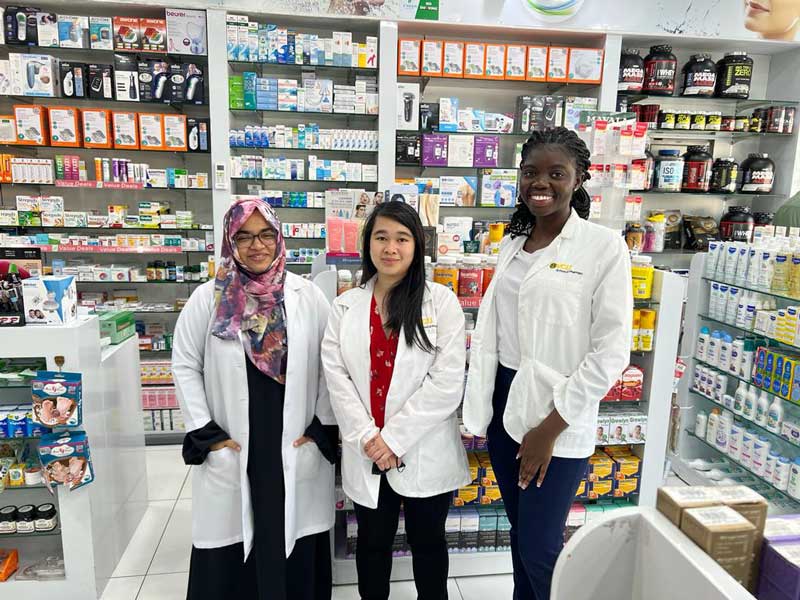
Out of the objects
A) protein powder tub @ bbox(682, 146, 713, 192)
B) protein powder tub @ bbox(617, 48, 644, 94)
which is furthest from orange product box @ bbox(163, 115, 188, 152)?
protein powder tub @ bbox(682, 146, 713, 192)

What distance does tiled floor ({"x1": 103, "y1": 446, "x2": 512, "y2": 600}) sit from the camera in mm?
2512

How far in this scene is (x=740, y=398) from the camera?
11.1ft

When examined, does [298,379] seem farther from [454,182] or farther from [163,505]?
[454,182]

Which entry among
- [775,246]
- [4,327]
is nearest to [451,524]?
[4,327]

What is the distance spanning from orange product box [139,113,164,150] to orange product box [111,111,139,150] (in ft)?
0.11

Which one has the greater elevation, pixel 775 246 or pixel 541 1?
pixel 541 1

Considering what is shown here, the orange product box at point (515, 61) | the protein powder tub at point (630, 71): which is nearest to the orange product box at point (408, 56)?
the orange product box at point (515, 61)

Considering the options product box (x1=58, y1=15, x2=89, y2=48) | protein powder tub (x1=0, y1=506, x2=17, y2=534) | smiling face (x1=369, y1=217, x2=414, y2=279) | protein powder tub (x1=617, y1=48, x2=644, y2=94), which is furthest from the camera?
protein powder tub (x1=617, y1=48, x2=644, y2=94)

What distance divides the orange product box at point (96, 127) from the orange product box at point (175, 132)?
0.42m

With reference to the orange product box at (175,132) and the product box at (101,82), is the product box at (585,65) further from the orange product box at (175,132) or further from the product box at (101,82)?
the product box at (101,82)

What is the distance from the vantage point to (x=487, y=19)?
4449 millimetres

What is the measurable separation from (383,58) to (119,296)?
2863 millimetres

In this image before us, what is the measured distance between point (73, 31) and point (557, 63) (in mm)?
3677

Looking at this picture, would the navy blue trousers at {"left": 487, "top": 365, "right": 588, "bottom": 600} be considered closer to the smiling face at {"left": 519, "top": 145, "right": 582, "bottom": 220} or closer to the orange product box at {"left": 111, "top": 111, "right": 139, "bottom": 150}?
the smiling face at {"left": 519, "top": 145, "right": 582, "bottom": 220}
